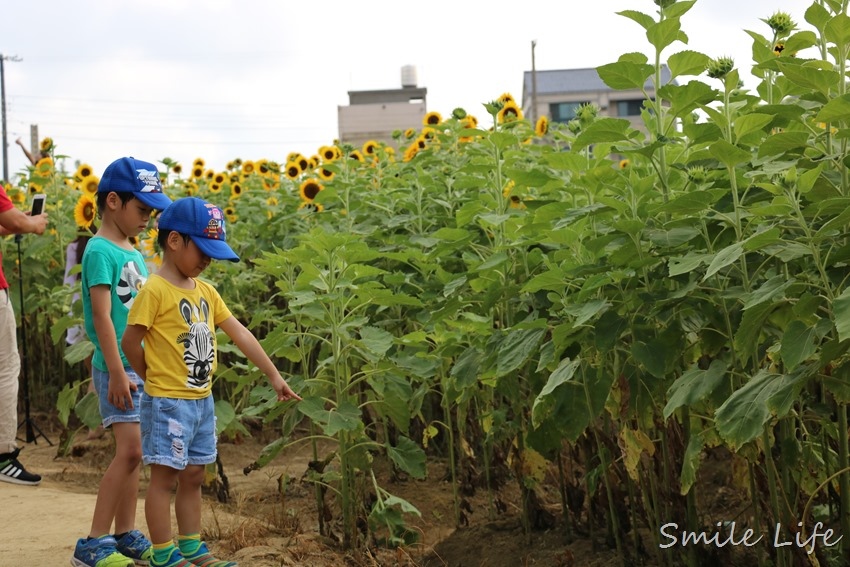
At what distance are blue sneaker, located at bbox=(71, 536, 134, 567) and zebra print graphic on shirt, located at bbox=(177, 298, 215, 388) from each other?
2.26 feet

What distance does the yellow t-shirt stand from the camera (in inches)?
136

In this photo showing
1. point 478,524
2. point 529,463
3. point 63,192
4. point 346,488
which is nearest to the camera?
point 529,463

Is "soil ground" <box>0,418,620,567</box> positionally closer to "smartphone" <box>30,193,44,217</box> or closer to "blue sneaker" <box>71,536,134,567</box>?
"blue sneaker" <box>71,536,134,567</box>

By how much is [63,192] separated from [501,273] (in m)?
5.70

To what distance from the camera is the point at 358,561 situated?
3.96 metres

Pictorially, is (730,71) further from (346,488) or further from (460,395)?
(346,488)

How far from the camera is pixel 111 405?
382cm

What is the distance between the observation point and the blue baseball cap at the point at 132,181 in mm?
3863

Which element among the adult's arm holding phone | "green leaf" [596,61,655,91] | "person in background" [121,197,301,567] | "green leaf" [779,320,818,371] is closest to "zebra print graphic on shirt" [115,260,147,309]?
"person in background" [121,197,301,567]

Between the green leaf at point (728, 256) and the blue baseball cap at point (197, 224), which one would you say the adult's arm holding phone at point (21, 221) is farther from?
the green leaf at point (728, 256)

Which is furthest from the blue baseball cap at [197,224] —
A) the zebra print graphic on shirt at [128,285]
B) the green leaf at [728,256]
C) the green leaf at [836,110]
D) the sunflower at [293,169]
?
the sunflower at [293,169]

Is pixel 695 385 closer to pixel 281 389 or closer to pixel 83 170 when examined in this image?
pixel 281 389

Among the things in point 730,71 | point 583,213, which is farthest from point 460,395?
point 730,71

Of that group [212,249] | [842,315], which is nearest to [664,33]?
[842,315]
